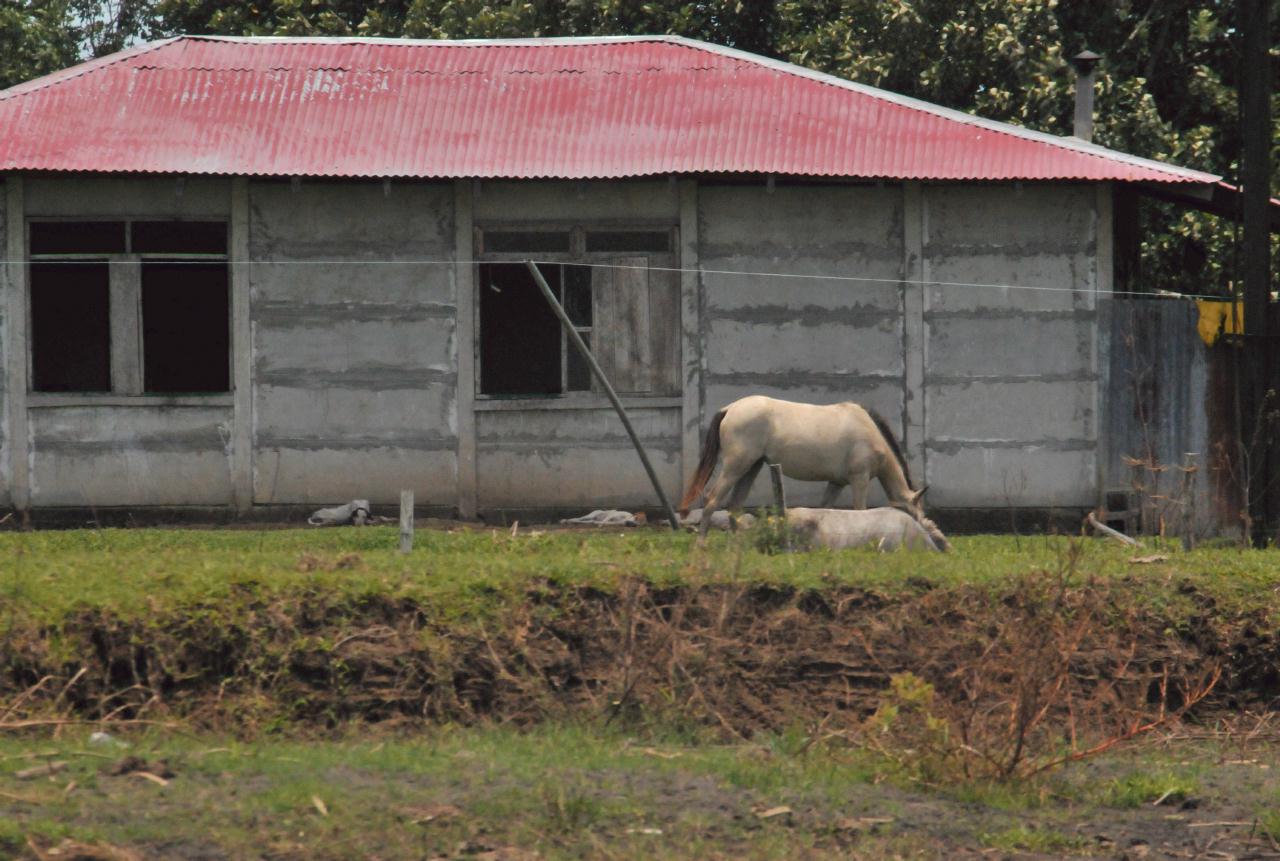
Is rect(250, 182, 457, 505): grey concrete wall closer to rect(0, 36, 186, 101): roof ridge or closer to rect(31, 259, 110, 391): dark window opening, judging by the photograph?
rect(31, 259, 110, 391): dark window opening

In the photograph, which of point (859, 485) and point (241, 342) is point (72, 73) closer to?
point (241, 342)

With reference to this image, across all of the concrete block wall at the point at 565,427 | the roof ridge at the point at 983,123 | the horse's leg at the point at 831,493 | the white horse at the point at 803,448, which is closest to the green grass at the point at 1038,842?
the white horse at the point at 803,448

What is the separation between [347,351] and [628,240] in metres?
2.62

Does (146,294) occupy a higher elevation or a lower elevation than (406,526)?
higher

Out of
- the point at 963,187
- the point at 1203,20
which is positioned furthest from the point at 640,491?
the point at 1203,20

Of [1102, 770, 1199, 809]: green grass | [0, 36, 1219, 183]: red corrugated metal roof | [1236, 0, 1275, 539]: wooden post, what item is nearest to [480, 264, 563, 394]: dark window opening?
[0, 36, 1219, 183]: red corrugated metal roof

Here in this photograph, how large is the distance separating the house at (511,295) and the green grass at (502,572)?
10.5 ft

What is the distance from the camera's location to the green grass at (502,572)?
9.80 metres

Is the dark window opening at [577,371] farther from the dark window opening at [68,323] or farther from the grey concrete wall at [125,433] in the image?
the dark window opening at [68,323]

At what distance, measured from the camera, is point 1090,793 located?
879cm

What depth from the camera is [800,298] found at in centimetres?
1638

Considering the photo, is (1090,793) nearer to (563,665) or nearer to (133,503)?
(563,665)

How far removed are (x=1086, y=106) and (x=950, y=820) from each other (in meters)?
11.6

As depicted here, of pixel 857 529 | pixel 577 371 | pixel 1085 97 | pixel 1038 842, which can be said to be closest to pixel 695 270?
pixel 577 371
